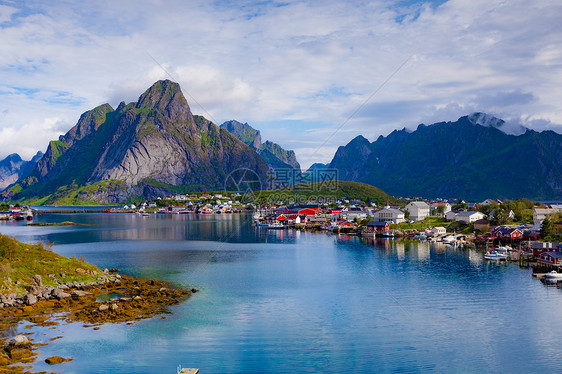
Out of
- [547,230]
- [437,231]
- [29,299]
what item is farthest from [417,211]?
[29,299]

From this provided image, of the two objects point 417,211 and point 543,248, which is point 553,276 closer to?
point 543,248

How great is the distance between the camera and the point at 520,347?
94.1ft

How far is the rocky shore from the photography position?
27188 mm

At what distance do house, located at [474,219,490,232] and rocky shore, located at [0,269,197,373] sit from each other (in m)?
72.5

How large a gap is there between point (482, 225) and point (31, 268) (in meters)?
86.0

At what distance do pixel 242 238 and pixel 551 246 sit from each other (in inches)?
2472

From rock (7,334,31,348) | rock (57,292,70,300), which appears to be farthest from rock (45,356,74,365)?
rock (57,292,70,300)

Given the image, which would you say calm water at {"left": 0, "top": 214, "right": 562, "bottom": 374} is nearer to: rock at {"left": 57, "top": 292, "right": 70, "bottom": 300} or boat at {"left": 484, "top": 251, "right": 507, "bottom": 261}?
boat at {"left": 484, "top": 251, "right": 507, "bottom": 261}

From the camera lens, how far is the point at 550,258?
5694cm

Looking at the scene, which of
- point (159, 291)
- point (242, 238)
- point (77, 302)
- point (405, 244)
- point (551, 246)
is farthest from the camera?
point (242, 238)

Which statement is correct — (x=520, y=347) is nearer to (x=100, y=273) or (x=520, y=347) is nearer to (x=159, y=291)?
(x=159, y=291)

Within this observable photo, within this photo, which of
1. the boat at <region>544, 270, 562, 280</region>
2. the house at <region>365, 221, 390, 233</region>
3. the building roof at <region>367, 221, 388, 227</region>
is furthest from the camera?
the building roof at <region>367, 221, 388, 227</region>

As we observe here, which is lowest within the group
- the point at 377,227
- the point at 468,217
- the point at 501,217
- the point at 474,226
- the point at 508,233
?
the point at 508,233

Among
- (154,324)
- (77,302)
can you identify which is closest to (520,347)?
(154,324)
